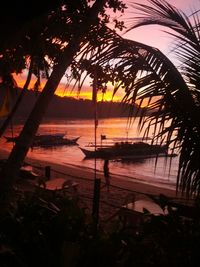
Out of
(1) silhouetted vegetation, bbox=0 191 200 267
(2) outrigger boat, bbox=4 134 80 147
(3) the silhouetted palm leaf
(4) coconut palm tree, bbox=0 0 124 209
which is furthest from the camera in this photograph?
(2) outrigger boat, bbox=4 134 80 147

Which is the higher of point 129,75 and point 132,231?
point 129,75

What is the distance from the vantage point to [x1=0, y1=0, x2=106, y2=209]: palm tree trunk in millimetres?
4180

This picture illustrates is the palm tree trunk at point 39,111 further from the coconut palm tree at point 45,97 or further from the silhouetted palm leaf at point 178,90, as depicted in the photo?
the silhouetted palm leaf at point 178,90

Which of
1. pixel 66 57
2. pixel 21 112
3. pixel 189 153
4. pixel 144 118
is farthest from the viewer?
pixel 21 112

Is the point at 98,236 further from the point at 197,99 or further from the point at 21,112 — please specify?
the point at 21,112

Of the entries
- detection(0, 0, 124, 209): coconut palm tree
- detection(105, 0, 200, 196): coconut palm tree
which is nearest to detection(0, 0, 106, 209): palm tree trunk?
detection(0, 0, 124, 209): coconut palm tree

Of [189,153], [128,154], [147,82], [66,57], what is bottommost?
[128,154]

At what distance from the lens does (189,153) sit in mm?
2969

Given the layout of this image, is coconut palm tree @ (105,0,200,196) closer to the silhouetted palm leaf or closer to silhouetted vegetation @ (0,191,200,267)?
the silhouetted palm leaf

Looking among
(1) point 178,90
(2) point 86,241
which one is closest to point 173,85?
(1) point 178,90

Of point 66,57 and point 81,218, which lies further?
point 66,57

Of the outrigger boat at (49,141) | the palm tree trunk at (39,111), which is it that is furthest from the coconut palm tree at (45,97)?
the outrigger boat at (49,141)

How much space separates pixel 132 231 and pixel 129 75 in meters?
1.40

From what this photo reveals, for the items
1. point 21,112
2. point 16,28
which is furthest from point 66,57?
point 21,112
